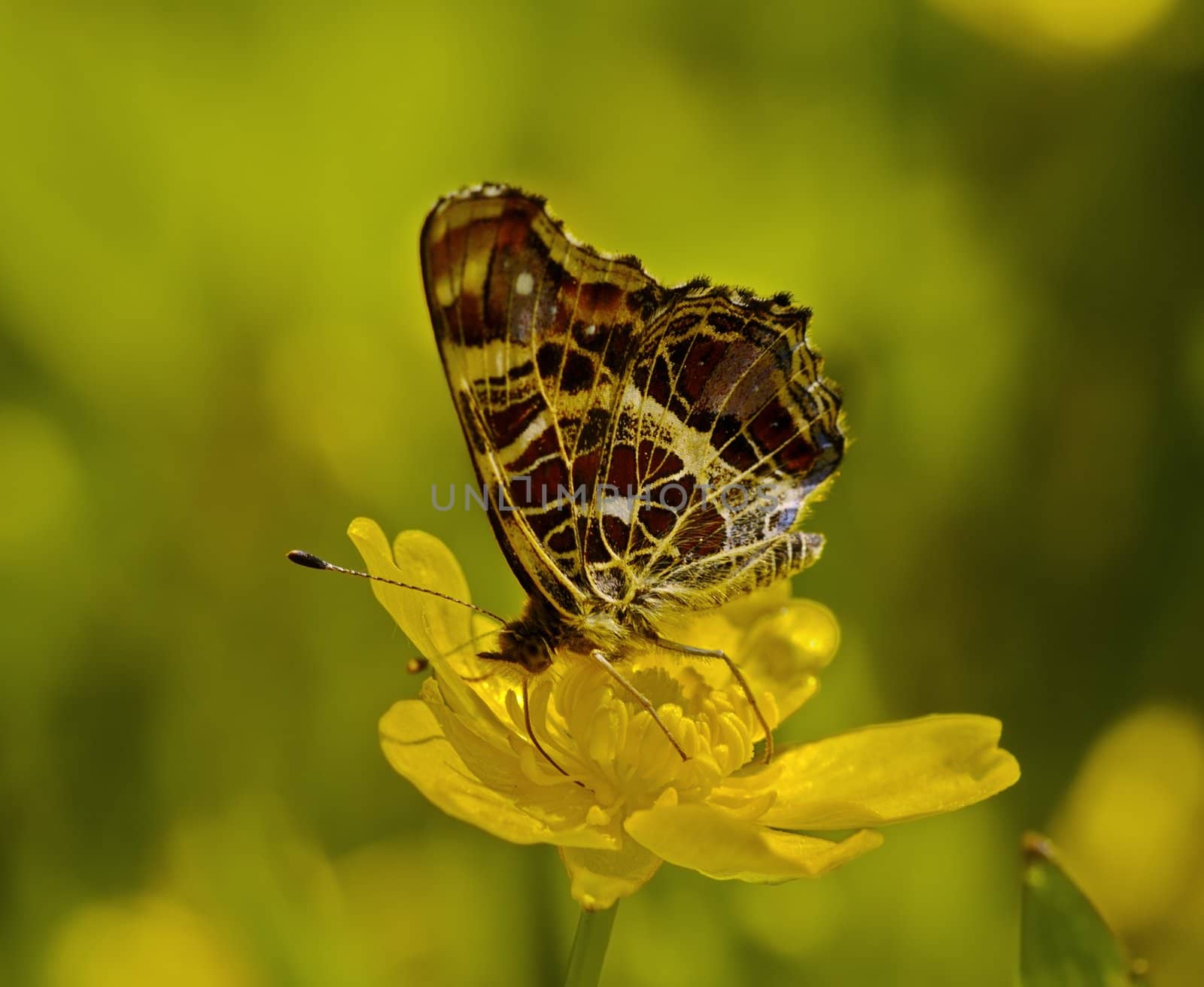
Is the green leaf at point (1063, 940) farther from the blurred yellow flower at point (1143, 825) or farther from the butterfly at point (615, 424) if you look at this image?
the blurred yellow flower at point (1143, 825)

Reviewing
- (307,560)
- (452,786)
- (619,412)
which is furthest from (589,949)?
(619,412)

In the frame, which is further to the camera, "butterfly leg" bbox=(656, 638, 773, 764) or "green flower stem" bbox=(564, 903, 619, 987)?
"butterfly leg" bbox=(656, 638, 773, 764)

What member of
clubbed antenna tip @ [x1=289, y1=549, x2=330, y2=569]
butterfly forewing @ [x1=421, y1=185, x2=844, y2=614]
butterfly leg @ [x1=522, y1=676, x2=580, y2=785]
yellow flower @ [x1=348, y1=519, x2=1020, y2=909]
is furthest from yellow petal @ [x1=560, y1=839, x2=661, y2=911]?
clubbed antenna tip @ [x1=289, y1=549, x2=330, y2=569]

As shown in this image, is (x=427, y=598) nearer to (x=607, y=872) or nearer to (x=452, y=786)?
(x=452, y=786)

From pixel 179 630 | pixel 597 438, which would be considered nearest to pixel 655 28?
pixel 597 438

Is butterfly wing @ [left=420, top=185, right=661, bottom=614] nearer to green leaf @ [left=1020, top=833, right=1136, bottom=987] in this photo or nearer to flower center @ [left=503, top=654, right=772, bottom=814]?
flower center @ [left=503, top=654, right=772, bottom=814]

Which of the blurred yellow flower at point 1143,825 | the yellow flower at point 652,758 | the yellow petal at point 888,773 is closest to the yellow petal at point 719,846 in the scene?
the yellow flower at point 652,758

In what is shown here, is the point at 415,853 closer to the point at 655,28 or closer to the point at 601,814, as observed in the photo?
the point at 601,814
